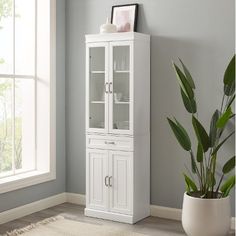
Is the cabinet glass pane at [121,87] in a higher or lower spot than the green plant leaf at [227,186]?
higher

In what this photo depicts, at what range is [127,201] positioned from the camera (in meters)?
4.64

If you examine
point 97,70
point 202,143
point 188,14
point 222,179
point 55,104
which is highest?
point 188,14

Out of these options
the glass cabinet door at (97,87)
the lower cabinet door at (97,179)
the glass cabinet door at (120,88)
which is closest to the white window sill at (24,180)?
the lower cabinet door at (97,179)

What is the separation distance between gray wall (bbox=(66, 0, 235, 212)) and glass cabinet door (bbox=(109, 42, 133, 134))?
35 centimetres

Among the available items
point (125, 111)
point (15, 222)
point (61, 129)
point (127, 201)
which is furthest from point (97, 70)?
point (15, 222)

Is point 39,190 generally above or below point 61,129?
below

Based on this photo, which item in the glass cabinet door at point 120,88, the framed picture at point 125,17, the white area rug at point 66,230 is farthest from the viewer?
the framed picture at point 125,17

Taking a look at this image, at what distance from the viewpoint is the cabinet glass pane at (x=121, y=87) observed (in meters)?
4.58

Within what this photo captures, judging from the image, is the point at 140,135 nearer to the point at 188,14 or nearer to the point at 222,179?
the point at 222,179

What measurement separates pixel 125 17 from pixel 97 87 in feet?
2.58

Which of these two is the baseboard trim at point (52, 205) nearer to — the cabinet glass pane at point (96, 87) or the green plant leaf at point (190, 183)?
the green plant leaf at point (190, 183)

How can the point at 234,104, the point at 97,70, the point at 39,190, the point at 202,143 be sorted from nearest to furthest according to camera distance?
the point at 202,143, the point at 234,104, the point at 97,70, the point at 39,190

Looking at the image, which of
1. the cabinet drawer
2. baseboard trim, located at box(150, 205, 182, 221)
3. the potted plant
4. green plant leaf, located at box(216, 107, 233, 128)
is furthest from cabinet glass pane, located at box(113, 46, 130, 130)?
green plant leaf, located at box(216, 107, 233, 128)

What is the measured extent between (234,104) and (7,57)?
2375 millimetres
